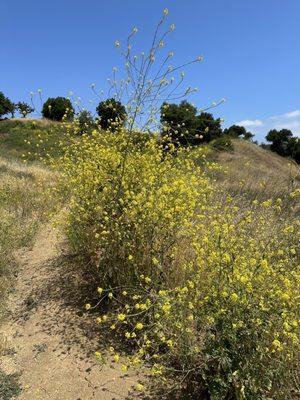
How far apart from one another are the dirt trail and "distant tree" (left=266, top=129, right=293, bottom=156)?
112 ft

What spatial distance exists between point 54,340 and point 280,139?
35991 millimetres

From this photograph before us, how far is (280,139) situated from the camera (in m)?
37.6

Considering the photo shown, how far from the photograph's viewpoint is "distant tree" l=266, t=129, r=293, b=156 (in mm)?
37000

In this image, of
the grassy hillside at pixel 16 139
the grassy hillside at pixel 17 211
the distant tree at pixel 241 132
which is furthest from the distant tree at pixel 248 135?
the grassy hillside at pixel 17 211

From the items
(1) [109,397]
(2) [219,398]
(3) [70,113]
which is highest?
(3) [70,113]

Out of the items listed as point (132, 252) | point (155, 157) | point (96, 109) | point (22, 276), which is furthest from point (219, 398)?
point (96, 109)

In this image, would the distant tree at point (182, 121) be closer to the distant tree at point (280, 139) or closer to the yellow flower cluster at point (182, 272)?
the yellow flower cluster at point (182, 272)

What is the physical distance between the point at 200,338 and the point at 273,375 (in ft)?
2.31

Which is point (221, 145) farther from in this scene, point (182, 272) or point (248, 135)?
point (248, 135)

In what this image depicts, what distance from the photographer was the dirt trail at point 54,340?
3.52 metres

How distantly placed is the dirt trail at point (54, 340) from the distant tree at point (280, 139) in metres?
34.0

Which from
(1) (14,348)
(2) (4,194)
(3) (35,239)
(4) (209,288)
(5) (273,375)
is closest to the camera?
(5) (273,375)

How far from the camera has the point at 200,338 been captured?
3.41 metres

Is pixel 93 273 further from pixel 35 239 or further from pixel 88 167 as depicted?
pixel 35 239
